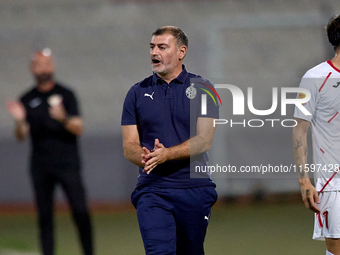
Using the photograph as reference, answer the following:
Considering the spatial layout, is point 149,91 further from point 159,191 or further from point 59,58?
point 59,58

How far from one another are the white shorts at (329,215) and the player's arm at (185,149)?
0.63m

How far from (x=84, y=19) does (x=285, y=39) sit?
3.40 metres

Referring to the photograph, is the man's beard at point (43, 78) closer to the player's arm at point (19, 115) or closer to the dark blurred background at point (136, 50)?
the player's arm at point (19, 115)

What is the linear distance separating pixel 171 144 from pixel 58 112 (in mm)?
1335

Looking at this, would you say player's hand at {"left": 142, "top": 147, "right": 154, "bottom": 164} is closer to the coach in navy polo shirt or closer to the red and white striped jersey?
the coach in navy polo shirt

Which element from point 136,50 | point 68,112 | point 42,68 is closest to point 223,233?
point 68,112

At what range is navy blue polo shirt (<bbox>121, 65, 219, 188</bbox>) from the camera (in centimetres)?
237

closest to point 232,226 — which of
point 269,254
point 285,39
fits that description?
point 269,254

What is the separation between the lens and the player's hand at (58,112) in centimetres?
337

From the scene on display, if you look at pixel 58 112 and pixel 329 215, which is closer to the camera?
pixel 329 215

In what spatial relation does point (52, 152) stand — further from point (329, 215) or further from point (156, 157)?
point (329, 215)

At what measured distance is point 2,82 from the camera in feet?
25.1

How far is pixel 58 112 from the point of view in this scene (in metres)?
3.39

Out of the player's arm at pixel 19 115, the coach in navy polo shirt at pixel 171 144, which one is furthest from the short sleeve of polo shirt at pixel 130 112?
the player's arm at pixel 19 115
